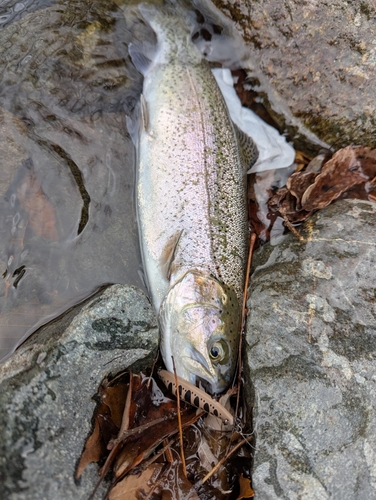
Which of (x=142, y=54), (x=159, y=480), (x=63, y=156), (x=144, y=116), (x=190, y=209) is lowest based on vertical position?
(x=159, y=480)

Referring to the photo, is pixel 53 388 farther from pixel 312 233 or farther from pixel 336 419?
pixel 312 233

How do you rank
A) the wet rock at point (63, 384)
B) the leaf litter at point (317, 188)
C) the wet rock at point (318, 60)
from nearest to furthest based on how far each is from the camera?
the wet rock at point (63, 384), the wet rock at point (318, 60), the leaf litter at point (317, 188)

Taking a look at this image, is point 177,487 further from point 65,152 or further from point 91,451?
point 65,152

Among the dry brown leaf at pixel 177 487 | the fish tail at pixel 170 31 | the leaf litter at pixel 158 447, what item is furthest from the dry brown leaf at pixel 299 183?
the dry brown leaf at pixel 177 487

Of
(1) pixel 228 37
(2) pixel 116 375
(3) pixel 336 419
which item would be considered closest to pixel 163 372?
(2) pixel 116 375

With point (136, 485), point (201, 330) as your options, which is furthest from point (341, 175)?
point (136, 485)

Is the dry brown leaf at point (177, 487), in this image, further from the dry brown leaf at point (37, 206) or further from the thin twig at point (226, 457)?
the dry brown leaf at point (37, 206)

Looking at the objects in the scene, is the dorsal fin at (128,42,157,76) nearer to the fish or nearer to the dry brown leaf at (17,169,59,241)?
the fish
